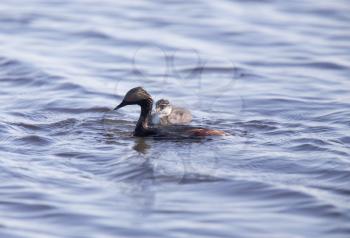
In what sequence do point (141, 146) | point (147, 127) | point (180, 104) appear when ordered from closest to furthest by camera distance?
point (141, 146) < point (147, 127) < point (180, 104)

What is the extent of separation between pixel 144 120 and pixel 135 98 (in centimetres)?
37

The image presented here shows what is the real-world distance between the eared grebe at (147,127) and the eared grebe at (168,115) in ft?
0.94

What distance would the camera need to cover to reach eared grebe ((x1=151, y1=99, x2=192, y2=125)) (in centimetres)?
1366

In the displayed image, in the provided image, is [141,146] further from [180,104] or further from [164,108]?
[180,104]

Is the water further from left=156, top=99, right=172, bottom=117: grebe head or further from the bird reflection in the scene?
left=156, top=99, right=172, bottom=117: grebe head

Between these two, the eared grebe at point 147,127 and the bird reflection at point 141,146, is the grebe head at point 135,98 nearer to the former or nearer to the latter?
the eared grebe at point 147,127

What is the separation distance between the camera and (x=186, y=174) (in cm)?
1077

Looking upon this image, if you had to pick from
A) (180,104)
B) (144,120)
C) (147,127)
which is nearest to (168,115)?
(144,120)

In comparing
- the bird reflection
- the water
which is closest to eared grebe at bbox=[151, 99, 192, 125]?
the water

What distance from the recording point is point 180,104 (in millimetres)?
15117

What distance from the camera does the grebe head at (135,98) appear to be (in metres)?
13.1

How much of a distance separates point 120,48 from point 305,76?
4.11 m

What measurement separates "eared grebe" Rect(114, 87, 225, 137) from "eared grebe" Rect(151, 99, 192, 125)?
0.29 metres

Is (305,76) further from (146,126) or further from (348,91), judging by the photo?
(146,126)
